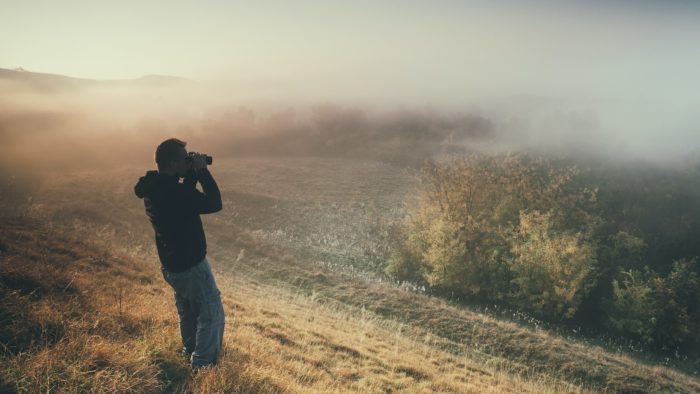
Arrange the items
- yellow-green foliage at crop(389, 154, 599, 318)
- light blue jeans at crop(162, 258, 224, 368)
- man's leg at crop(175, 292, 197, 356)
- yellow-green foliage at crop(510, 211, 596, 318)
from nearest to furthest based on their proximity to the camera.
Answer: light blue jeans at crop(162, 258, 224, 368), man's leg at crop(175, 292, 197, 356), yellow-green foliage at crop(510, 211, 596, 318), yellow-green foliage at crop(389, 154, 599, 318)

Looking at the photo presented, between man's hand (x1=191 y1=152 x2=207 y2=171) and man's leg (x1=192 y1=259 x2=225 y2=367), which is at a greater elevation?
man's hand (x1=191 y1=152 x2=207 y2=171)

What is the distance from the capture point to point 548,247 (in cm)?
2841

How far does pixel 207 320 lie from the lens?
5602 mm

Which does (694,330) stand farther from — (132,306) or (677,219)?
(132,306)

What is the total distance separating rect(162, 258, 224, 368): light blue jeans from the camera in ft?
18.0

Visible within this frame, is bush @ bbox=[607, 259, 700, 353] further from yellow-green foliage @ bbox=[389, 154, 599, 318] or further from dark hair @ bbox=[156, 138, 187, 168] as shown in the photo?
dark hair @ bbox=[156, 138, 187, 168]

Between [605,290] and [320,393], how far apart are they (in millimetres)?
35977

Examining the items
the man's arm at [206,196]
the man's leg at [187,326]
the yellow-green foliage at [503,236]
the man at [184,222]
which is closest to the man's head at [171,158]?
the man at [184,222]

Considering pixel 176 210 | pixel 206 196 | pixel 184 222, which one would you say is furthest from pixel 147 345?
pixel 206 196

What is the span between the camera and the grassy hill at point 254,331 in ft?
18.2

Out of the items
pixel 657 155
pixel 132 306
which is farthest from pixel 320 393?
pixel 657 155

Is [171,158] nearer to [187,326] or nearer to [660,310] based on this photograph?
[187,326]

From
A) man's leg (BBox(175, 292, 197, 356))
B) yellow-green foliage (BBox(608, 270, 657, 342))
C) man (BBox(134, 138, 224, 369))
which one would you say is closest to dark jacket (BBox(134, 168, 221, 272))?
man (BBox(134, 138, 224, 369))

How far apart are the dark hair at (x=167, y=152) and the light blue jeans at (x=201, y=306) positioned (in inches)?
64.3
